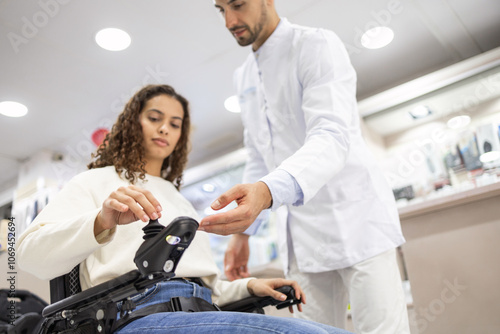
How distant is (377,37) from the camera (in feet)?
8.97

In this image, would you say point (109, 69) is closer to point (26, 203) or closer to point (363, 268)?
point (26, 203)

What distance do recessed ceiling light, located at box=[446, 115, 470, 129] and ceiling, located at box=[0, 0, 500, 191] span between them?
0.38m

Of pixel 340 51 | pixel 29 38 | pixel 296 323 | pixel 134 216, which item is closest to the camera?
pixel 296 323

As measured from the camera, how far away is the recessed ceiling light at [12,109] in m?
1.65

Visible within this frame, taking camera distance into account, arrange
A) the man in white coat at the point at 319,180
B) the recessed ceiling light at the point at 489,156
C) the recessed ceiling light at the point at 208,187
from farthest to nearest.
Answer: the recessed ceiling light at the point at 208,187
the recessed ceiling light at the point at 489,156
the man in white coat at the point at 319,180

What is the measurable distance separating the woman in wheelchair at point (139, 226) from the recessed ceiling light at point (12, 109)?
1.79 feet

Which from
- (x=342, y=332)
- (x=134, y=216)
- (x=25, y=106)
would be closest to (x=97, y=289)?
(x=134, y=216)

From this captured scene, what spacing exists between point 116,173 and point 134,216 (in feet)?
1.52

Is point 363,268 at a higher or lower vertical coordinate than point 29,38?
lower

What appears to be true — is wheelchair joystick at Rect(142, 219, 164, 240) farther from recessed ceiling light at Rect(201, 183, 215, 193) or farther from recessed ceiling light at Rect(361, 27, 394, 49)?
recessed ceiling light at Rect(201, 183, 215, 193)

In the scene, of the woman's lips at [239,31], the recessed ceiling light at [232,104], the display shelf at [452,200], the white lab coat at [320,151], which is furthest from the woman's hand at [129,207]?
the recessed ceiling light at [232,104]

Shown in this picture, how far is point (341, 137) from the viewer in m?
1.13

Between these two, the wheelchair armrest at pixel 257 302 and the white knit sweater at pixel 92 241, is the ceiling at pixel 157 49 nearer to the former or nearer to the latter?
the white knit sweater at pixel 92 241

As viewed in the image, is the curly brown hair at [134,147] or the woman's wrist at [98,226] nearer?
the woman's wrist at [98,226]
